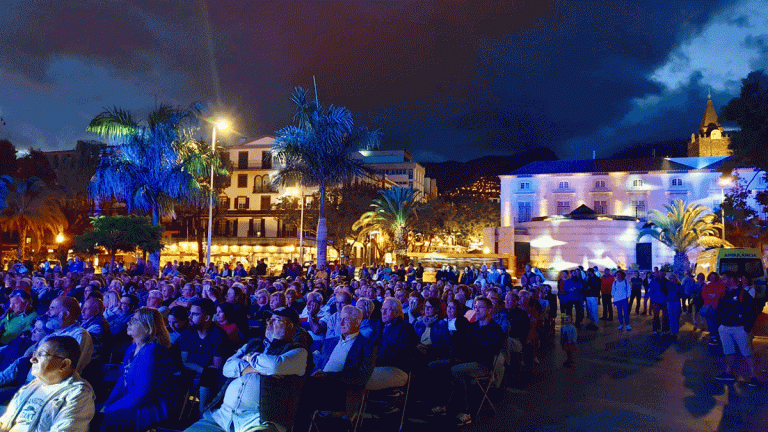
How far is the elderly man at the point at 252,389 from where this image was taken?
14.1 feet

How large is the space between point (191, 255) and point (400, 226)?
980 inches

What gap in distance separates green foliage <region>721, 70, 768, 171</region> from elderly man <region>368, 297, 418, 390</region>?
75.2ft

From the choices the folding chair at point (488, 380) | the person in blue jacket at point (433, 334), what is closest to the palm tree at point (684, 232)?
the person in blue jacket at point (433, 334)

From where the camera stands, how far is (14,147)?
43.4 m

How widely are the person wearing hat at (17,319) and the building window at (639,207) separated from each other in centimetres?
6373

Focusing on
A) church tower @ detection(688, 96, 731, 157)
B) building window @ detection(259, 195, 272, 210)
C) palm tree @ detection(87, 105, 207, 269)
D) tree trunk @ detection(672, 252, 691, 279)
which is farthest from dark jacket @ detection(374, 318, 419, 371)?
church tower @ detection(688, 96, 731, 157)

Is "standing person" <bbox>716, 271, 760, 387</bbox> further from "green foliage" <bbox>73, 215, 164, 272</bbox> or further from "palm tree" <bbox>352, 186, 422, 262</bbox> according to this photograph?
"palm tree" <bbox>352, 186, 422, 262</bbox>

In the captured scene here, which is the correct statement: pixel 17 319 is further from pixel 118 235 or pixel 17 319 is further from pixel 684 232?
pixel 684 232

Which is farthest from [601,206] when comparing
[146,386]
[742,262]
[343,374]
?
[146,386]

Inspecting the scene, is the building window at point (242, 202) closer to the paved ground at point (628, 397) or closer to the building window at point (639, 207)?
the building window at point (639, 207)

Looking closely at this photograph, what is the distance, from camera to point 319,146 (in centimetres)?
2483

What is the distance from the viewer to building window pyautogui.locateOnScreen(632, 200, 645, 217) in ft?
206

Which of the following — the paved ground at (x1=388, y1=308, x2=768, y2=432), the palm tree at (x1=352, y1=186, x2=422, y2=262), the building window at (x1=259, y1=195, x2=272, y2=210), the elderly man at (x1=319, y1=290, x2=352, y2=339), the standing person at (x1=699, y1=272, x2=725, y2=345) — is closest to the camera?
the paved ground at (x1=388, y1=308, x2=768, y2=432)

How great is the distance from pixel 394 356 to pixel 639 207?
6329 centimetres
